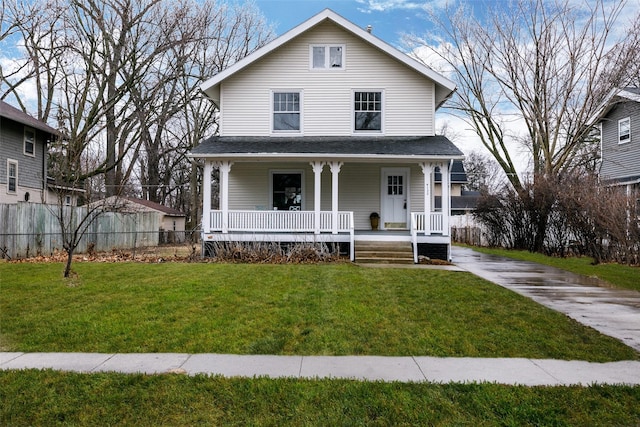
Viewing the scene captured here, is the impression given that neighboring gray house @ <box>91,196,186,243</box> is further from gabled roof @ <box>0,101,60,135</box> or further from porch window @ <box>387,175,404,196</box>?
porch window @ <box>387,175,404,196</box>

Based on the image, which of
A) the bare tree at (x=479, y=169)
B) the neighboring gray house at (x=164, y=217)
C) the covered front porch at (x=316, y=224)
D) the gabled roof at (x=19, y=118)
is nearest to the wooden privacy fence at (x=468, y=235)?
the covered front porch at (x=316, y=224)

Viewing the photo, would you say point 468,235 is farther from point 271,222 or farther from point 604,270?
point 271,222

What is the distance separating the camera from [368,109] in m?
16.0

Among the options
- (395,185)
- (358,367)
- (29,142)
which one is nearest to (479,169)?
(395,185)

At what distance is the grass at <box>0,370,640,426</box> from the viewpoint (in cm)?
326

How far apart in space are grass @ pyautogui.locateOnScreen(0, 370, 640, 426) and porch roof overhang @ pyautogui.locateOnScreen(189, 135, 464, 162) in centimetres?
1039

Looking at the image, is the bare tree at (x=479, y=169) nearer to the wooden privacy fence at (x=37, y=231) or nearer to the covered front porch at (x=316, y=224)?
the covered front porch at (x=316, y=224)

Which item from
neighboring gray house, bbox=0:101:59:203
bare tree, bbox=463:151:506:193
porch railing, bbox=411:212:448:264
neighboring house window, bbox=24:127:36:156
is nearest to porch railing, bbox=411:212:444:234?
porch railing, bbox=411:212:448:264

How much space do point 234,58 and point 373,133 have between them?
19895 mm

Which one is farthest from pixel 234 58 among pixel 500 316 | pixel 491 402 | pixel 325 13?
pixel 491 402

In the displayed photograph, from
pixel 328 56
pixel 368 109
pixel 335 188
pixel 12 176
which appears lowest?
pixel 335 188

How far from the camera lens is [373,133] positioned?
52.3ft

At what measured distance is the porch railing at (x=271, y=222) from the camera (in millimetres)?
14320

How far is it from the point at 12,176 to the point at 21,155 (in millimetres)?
1322
